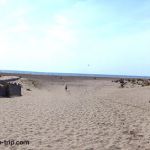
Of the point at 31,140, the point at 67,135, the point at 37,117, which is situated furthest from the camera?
the point at 37,117

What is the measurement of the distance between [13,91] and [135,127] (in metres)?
16.6

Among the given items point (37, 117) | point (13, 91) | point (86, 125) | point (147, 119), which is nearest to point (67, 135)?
point (86, 125)

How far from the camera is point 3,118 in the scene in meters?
14.4

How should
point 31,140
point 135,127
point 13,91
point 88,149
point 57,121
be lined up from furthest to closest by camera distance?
point 13,91
point 57,121
point 135,127
point 31,140
point 88,149

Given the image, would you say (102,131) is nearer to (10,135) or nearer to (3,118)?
(10,135)

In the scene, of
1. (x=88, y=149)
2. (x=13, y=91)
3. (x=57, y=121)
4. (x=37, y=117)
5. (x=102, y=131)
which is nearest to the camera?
(x=88, y=149)

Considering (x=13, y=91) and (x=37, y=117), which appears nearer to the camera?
(x=37, y=117)

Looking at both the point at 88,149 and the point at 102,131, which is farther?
the point at 102,131

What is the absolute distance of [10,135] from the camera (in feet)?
35.4

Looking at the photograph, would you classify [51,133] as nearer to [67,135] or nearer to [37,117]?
[67,135]

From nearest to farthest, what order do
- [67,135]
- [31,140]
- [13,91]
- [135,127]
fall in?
[31,140]
[67,135]
[135,127]
[13,91]

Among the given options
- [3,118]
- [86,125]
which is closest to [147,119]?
[86,125]

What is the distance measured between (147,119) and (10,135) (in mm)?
7088

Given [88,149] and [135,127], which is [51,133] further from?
[135,127]
